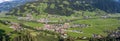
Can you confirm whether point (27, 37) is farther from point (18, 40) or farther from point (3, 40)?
point (3, 40)

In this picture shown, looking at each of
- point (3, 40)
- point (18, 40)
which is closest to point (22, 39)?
point (18, 40)

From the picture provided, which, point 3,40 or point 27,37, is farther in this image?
point 3,40

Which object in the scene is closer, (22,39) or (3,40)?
(22,39)

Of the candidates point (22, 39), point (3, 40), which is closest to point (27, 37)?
point (22, 39)

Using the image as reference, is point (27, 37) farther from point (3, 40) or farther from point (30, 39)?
point (3, 40)

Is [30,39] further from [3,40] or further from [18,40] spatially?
[3,40]

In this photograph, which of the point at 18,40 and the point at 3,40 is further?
the point at 3,40
